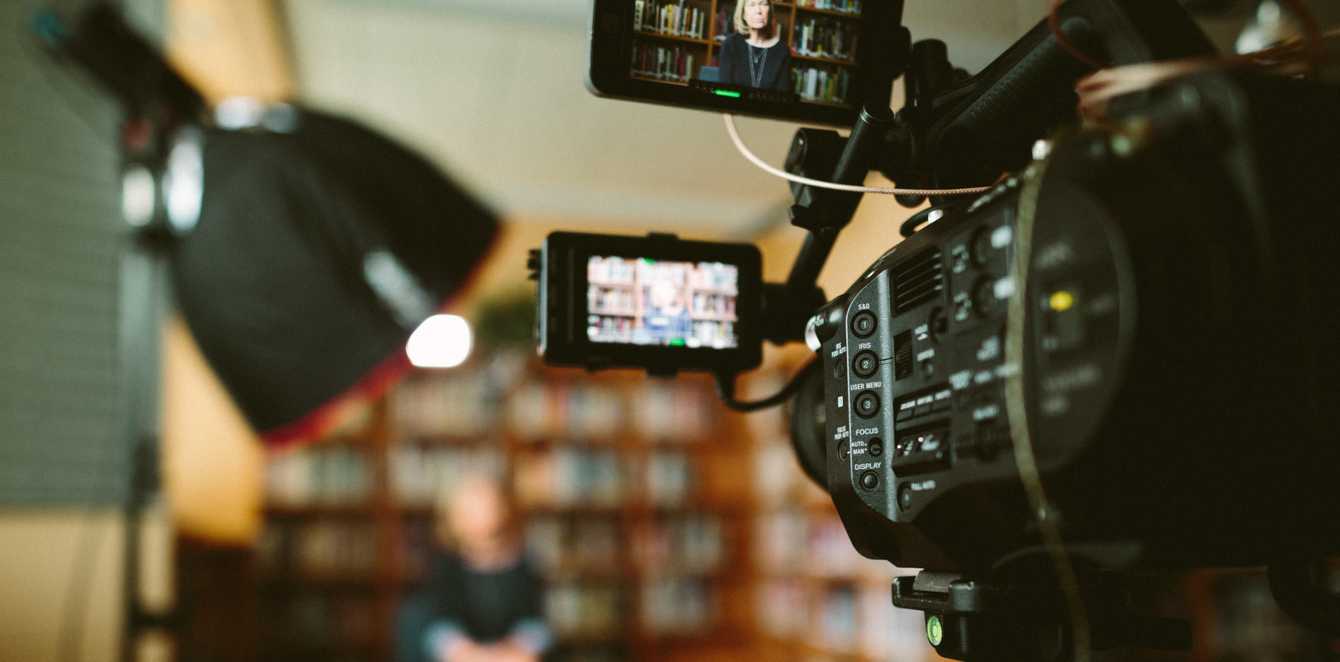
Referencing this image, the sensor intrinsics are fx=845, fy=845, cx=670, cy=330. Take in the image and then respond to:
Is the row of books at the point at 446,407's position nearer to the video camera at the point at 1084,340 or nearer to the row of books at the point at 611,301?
the row of books at the point at 611,301

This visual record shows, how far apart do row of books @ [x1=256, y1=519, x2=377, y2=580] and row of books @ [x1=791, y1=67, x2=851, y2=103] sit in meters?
4.22

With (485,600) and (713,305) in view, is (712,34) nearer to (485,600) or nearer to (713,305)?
Result: (713,305)

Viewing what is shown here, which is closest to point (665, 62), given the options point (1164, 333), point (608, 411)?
point (1164, 333)

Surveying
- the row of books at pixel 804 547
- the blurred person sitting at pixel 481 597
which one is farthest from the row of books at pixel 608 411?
the blurred person sitting at pixel 481 597

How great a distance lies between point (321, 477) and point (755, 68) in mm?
4201

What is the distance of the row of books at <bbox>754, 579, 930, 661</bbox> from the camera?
3435mm

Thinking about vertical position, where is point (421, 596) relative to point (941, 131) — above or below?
below

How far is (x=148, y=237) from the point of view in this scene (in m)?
1.29

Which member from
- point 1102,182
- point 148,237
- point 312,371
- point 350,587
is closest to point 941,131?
point 1102,182

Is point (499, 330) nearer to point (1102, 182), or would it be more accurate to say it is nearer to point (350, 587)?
point (350, 587)

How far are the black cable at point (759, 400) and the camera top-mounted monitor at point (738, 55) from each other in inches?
8.1

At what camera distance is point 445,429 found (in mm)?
4473

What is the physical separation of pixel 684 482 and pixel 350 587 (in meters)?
1.85

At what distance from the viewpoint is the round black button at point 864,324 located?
53 centimetres
